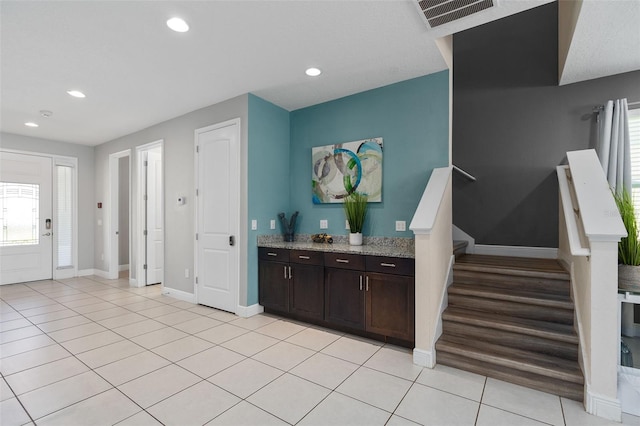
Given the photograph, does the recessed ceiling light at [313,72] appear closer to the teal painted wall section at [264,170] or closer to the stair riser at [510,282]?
the teal painted wall section at [264,170]

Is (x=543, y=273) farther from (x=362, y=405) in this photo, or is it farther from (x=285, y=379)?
(x=285, y=379)

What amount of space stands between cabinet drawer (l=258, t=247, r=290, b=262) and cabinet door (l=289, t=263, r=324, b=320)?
16 centimetres

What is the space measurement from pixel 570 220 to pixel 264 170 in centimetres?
324

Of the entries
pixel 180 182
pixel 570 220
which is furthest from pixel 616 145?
pixel 180 182

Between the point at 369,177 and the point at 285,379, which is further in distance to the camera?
the point at 369,177

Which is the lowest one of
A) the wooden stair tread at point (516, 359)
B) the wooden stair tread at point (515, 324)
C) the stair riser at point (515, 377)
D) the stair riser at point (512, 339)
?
the stair riser at point (515, 377)

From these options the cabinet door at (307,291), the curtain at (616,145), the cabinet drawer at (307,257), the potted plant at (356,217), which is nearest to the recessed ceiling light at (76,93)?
the cabinet drawer at (307,257)

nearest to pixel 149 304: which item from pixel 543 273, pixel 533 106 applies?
pixel 543 273

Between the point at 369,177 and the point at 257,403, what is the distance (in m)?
2.57

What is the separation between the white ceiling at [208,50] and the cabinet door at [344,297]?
2.18 m

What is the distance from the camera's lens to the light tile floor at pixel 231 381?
193 centimetres

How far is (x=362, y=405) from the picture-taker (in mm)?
2053

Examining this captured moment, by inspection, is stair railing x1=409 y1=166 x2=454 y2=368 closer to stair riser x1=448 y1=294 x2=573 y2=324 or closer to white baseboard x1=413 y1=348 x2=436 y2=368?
white baseboard x1=413 y1=348 x2=436 y2=368

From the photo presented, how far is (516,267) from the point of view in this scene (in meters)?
3.06
